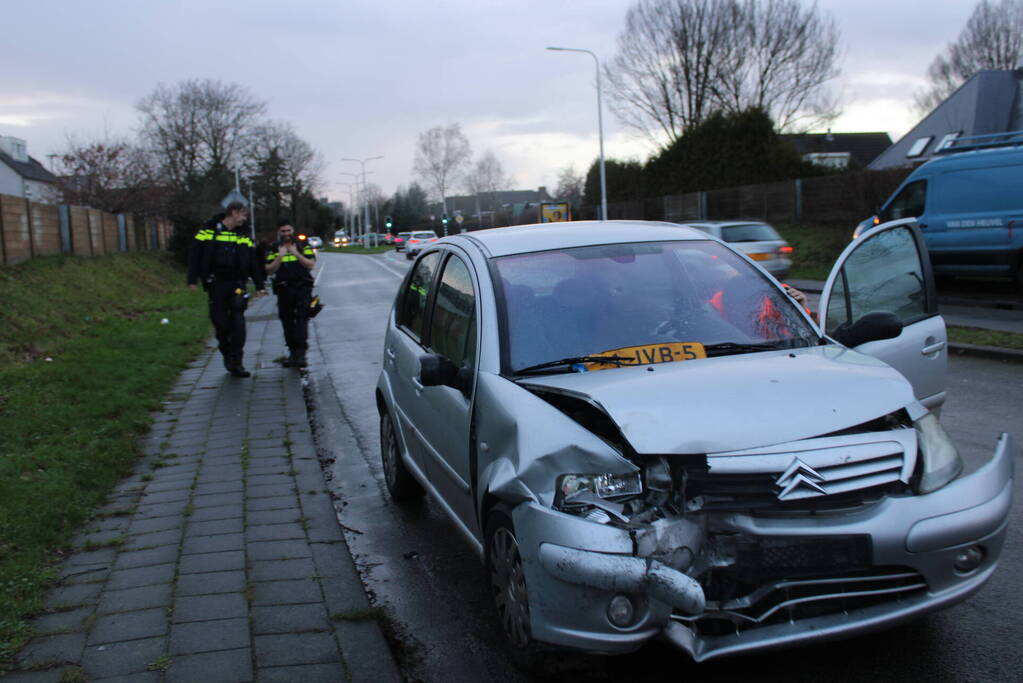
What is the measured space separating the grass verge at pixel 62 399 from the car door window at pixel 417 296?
2160 millimetres

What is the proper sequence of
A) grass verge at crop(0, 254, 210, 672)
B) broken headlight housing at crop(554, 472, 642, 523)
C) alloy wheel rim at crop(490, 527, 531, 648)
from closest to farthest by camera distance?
broken headlight housing at crop(554, 472, 642, 523) < alloy wheel rim at crop(490, 527, 531, 648) < grass verge at crop(0, 254, 210, 672)

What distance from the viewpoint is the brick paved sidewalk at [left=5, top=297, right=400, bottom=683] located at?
11.4 ft

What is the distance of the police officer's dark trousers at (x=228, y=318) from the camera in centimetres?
1009

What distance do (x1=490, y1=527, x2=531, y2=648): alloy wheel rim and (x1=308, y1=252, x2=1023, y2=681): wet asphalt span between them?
18 cm

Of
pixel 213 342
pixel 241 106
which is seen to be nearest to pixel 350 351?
pixel 213 342

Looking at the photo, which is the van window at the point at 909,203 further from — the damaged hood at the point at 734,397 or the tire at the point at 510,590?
the tire at the point at 510,590

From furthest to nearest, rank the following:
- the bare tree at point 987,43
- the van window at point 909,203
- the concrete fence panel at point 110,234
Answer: the bare tree at point 987,43
the concrete fence panel at point 110,234
the van window at point 909,203

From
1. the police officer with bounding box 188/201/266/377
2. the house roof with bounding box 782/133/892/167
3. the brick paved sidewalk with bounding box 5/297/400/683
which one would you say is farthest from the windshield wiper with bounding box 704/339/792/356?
the house roof with bounding box 782/133/892/167

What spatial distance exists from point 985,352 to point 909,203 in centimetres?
760

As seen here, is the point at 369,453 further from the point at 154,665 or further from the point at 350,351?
the point at 350,351

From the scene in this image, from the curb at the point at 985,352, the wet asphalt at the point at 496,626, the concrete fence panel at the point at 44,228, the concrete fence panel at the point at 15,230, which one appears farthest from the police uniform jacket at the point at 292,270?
the concrete fence panel at the point at 44,228

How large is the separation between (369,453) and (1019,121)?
32.8 metres

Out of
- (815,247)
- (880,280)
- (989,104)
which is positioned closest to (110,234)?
(815,247)

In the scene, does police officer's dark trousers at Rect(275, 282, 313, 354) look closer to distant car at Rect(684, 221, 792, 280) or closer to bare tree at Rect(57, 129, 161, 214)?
distant car at Rect(684, 221, 792, 280)
